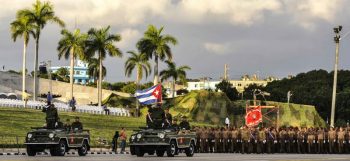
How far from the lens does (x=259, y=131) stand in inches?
1837

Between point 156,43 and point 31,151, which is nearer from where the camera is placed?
point 31,151

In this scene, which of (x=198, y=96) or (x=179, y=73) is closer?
(x=198, y=96)

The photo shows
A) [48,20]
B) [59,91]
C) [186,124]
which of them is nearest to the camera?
[186,124]

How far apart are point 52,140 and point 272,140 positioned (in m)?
16.3

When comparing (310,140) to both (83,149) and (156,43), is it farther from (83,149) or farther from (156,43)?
(156,43)

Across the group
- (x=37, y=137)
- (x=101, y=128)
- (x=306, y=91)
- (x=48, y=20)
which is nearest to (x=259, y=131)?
(x=37, y=137)

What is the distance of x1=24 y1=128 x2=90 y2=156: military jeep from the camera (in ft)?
114

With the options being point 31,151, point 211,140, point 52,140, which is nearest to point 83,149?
point 31,151

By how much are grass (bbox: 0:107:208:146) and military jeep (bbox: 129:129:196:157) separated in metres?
12.4

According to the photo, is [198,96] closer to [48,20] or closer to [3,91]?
[48,20]

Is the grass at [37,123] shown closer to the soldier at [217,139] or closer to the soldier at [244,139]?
the soldier at [217,139]

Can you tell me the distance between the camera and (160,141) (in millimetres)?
34719

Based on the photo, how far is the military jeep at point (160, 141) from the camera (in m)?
34.8

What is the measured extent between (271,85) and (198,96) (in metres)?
96.9
